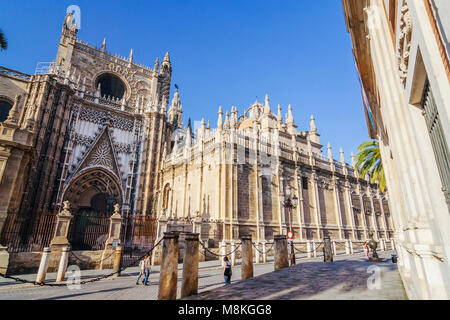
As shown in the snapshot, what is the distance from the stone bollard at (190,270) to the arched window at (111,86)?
2568cm

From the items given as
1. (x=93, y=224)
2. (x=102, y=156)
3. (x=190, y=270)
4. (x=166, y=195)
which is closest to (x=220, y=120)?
(x=166, y=195)

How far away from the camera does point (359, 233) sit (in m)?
25.4

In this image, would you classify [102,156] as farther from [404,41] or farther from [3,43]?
Answer: [404,41]

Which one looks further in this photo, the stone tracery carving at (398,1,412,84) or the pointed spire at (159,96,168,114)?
the pointed spire at (159,96,168,114)

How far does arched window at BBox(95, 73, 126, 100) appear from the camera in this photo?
2584 centimetres

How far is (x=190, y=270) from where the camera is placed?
5.40m

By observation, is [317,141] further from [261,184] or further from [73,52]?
[73,52]

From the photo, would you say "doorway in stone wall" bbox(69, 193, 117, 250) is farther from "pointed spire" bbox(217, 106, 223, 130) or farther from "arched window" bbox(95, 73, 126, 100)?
"arched window" bbox(95, 73, 126, 100)

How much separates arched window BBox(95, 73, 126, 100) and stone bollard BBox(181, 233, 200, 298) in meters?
25.7

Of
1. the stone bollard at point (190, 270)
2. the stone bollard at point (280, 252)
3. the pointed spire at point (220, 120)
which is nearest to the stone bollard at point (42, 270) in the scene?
the stone bollard at point (190, 270)

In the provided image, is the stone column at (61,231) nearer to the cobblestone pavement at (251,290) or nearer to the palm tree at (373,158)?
the cobblestone pavement at (251,290)

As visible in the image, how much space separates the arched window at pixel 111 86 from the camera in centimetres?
2584

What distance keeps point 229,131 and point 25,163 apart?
525 inches

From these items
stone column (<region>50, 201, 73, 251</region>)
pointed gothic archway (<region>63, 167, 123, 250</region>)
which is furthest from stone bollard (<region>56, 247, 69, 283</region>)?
pointed gothic archway (<region>63, 167, 123, 250</region>)
